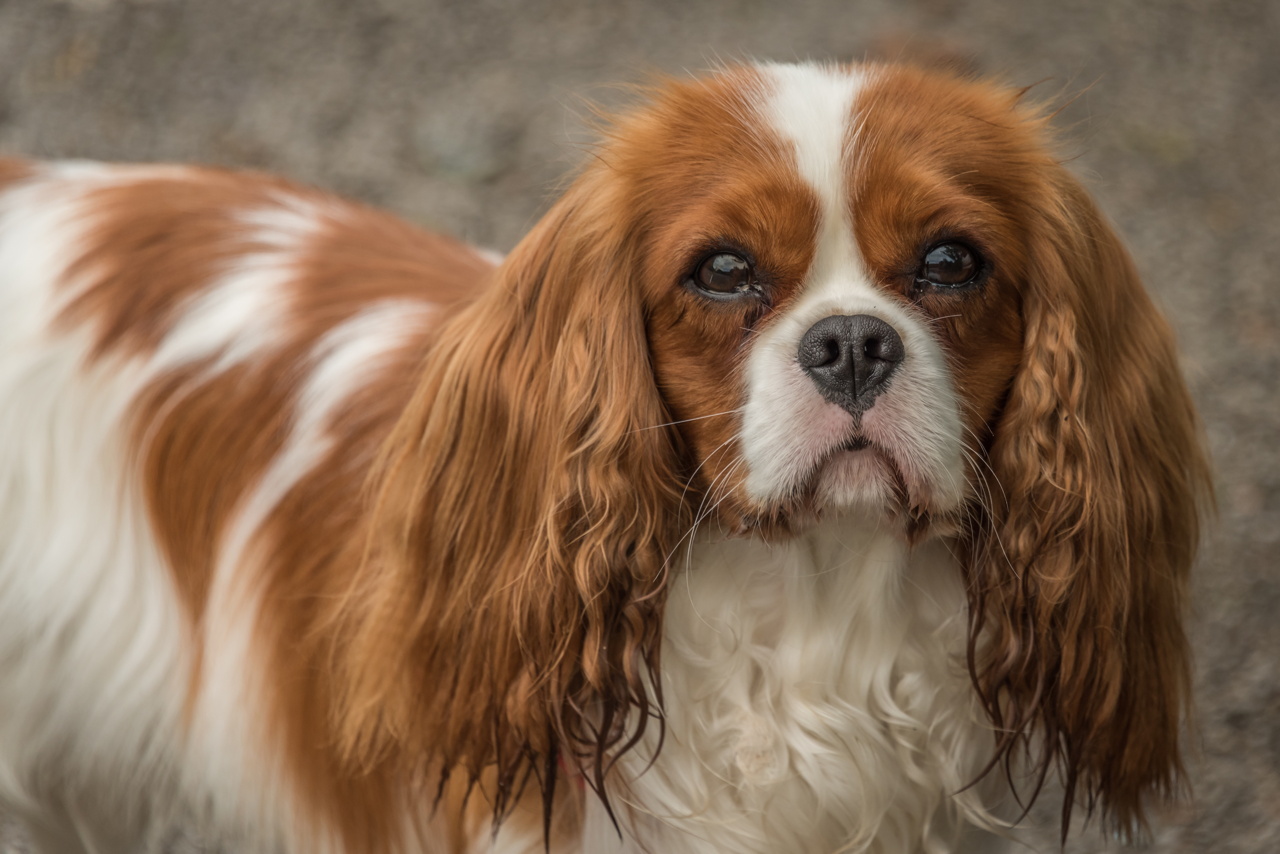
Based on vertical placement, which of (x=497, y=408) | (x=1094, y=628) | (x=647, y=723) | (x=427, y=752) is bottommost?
(x=427, y=752)

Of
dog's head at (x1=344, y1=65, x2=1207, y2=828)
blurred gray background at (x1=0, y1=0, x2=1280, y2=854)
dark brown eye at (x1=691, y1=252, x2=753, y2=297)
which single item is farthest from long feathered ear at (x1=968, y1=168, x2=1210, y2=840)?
blurred gray background at (x1=0, y1=0, x2=1280, y2=854)

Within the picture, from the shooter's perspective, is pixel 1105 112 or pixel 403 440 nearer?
pixel 403 440

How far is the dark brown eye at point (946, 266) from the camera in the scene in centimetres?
176

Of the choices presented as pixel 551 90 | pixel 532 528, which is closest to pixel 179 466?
pixel 532 528

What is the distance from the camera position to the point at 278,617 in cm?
232

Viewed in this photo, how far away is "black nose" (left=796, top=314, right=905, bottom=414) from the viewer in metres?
1.67

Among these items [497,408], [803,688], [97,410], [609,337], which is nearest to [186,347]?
[97,410]

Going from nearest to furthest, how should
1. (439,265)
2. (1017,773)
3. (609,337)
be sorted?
(609,337) < (1017,773) < (439,265)

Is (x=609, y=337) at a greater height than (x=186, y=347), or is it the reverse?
(x=609, y=337)

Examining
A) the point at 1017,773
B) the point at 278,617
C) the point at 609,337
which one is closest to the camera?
the point at 609,337

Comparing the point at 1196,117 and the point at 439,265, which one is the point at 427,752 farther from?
the point at 1196,117

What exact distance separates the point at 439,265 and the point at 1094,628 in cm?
130

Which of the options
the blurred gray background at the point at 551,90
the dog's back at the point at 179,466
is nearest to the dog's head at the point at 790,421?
the dog's back at the point at 179,466

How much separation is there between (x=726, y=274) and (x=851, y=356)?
203mm
